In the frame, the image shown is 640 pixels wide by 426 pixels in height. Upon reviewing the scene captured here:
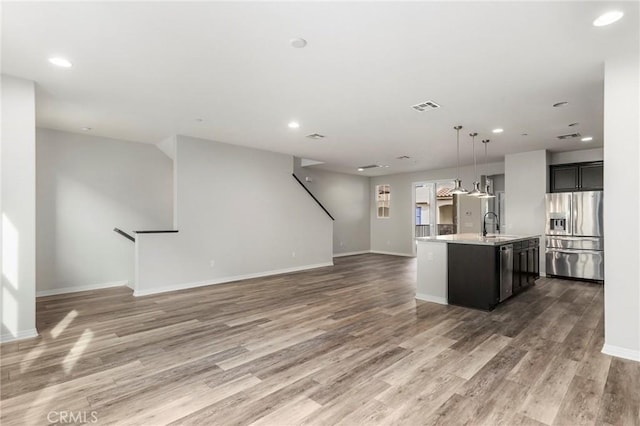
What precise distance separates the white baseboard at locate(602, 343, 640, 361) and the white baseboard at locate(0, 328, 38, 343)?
5.75 m

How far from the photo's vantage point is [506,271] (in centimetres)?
454

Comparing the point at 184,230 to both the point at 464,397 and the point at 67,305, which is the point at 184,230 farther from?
the point at 464,397

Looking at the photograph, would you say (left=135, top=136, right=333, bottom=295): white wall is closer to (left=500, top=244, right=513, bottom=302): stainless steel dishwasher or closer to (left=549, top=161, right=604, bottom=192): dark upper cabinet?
(left=500, top=244, right=513, bottom=302): stainless steel dishwasher

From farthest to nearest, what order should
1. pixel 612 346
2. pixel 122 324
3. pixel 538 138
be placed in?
pixel 538 138 < pixel 122 324 < pixel 612 346

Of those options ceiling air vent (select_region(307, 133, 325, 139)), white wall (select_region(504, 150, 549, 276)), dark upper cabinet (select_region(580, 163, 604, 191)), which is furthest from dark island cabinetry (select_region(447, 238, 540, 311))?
dark upper cabinet (select_region(580, 163, 604, 191))

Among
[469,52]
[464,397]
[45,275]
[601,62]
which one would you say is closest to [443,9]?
[469,52]

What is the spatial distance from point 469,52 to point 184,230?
16.6ft

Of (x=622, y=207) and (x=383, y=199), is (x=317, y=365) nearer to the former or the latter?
(x=622, y=207)

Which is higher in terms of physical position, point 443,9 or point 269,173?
point 443,9

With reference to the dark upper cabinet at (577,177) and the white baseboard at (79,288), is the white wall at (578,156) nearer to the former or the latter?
the dark upper cabinet at (577,177)

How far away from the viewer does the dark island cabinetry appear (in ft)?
13.9

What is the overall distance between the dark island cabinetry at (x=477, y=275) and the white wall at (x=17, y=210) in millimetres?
5180

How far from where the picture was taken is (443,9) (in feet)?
7.09

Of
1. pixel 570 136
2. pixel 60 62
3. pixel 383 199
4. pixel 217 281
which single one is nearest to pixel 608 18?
pixel 570 136
